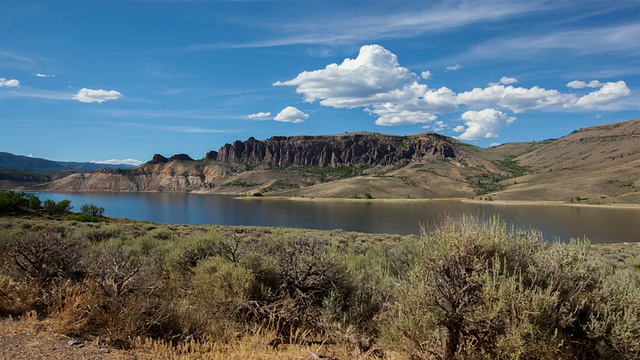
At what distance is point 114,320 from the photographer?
208 inches

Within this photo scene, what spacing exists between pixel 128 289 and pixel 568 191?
126 m

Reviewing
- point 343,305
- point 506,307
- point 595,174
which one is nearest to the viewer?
point 506,307

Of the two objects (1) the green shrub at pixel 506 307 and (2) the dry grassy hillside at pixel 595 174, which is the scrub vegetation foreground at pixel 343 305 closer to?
(1) the green shrub at pixel 506 307

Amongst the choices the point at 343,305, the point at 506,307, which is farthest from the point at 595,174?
the point at 506,307

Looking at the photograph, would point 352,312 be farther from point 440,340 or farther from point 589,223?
point 589,223

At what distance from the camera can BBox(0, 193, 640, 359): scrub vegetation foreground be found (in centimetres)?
445

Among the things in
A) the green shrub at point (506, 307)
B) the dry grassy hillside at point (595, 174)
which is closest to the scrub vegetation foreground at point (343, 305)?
the green shrub at point (506, 307)

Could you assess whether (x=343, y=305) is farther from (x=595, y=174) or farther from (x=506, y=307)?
(x=595, y=174)

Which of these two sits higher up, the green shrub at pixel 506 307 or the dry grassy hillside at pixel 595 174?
the dry grassy hillside at pixel 595 174

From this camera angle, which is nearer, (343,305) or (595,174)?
(343,305)

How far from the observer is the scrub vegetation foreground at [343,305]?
14.6 ft

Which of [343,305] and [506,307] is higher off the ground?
[506,307]

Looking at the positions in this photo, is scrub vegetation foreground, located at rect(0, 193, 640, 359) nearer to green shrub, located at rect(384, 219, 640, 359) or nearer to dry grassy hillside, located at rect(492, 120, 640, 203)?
green shrub, located at rect(384, 219, 640, 359)

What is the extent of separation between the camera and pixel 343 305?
22.2 ft
